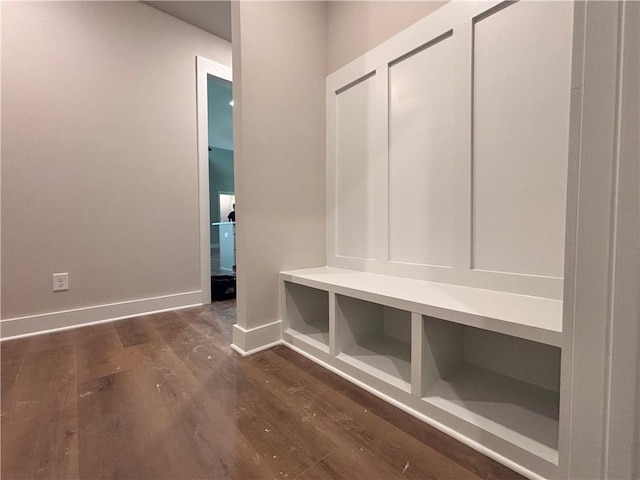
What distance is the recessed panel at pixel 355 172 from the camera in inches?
61.6

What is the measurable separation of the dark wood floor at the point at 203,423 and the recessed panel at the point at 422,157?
709 millimetres

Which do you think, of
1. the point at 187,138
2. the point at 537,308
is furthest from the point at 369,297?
the point at 187,138

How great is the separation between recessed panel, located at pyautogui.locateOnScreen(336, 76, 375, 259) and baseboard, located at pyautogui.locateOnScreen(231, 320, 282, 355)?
611 mm

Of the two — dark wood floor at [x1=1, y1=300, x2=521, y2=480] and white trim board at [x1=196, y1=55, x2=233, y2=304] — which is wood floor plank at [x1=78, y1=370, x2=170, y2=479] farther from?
white trim board at [x1=196, y1=55, x2=233, y2=304]

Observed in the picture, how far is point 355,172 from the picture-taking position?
165cm

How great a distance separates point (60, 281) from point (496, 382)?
2538mm

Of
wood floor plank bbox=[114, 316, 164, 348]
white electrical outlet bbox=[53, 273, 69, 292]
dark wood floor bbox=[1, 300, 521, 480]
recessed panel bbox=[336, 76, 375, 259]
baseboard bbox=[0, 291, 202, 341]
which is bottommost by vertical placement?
wood floor plank bbox=[114, 316, 164, 348]

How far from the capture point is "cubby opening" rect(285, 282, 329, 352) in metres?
1.58

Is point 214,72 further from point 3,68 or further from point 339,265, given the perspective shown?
point 339,265

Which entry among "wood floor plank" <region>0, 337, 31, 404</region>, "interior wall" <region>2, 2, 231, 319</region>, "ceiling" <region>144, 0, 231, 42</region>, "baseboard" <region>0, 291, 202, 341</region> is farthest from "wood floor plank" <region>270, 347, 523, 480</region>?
"ceiling" <region>144, 0, 231, 42</region>

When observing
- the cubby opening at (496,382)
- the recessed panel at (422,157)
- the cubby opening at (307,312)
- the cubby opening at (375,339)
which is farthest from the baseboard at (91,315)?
the cubby opening at (496,382)

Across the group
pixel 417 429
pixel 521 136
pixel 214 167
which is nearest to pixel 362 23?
pixel 521 136

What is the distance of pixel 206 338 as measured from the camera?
1672mm

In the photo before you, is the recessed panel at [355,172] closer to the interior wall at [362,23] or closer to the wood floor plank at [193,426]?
the interior wall at [362,23]
